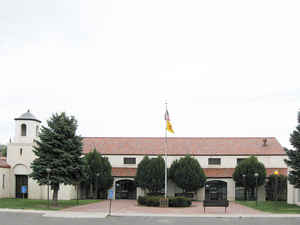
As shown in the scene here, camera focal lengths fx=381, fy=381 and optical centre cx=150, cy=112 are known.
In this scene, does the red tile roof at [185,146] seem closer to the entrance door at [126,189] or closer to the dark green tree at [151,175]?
the entrance door at [126,189]

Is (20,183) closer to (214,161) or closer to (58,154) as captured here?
(58,154)

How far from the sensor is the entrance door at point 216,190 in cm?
4575

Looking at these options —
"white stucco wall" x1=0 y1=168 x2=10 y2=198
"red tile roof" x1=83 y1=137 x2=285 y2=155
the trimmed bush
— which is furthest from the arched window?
the trimmed bush

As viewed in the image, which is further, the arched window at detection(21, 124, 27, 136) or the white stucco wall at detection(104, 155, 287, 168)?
the white stucco wall at detection(104, 155, 287, 168)

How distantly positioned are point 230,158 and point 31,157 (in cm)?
2376

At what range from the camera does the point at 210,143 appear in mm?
50406

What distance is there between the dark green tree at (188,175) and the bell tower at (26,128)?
52.9 ft

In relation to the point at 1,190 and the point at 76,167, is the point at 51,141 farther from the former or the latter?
the point at 1,190

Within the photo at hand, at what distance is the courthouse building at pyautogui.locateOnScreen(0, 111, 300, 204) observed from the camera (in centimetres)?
4084

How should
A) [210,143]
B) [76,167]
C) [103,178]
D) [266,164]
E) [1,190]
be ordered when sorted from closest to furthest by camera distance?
[76,167]
[1,190]
[103,178]
[266,164]
[210,143]

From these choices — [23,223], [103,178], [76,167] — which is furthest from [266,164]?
[23,223]

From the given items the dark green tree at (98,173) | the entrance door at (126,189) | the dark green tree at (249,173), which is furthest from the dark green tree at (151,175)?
the dark green tree at (249,173)

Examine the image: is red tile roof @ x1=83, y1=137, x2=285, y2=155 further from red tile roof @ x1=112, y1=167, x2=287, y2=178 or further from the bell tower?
the bell tower

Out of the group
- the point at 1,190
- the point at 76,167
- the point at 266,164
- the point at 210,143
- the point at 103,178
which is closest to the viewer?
the point at 76,167
